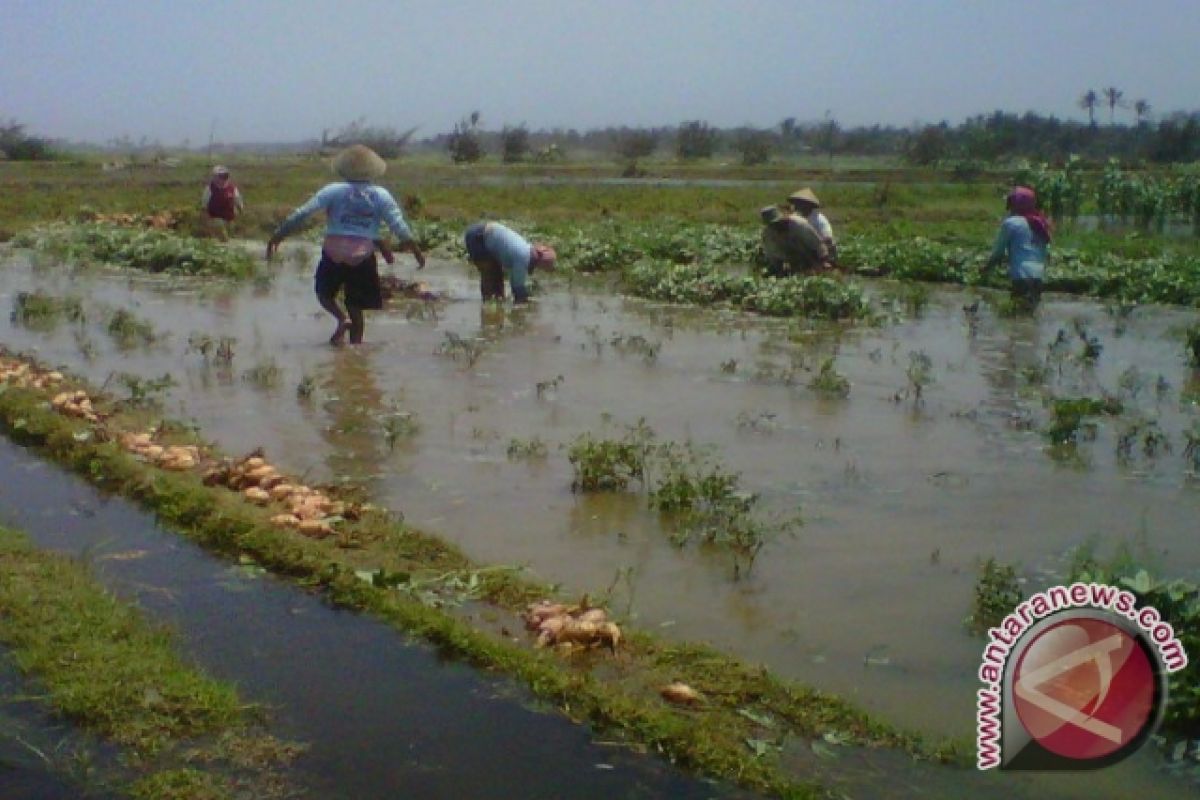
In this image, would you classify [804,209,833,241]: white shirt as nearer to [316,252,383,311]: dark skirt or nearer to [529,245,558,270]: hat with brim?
[529,245,558,270]: hat with brim

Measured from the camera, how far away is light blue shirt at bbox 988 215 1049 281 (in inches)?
562

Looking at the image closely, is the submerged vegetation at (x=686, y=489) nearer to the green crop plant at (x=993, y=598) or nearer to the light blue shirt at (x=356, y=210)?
the green crop plant at (x=993, y=598)

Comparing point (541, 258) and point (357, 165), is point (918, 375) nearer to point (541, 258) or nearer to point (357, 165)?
point (357, 165)

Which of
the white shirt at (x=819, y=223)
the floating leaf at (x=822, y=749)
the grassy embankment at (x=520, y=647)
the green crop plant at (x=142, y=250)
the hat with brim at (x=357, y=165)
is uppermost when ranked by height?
the hat with brim at (x=357, y=165)

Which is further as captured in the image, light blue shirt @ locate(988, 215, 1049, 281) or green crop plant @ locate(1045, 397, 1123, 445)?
light blue shirt @ locate(988, 215, 1049, 281)

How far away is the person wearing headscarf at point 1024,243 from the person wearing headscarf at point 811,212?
2.10 m

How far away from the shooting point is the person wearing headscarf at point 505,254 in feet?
44.4

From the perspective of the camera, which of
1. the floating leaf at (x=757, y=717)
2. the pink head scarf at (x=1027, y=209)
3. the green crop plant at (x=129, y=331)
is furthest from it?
the pink head scarf at (x=1027, y=209)

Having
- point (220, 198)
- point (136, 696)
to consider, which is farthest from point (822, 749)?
point (220, 198)

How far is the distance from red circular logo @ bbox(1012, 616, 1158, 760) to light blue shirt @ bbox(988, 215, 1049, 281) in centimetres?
1122

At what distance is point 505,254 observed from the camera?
13.6m

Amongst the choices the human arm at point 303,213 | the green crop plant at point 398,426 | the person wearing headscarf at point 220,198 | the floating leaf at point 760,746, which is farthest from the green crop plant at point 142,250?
the floating leaf at point 760,746

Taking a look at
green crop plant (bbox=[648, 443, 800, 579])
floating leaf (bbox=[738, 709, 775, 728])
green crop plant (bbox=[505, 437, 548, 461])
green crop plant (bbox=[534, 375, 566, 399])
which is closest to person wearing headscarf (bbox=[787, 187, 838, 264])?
green crop plant (bbox=[534, 375, 566, 399])

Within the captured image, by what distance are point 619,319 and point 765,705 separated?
951 centimetres
